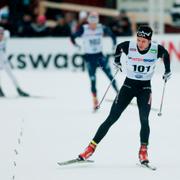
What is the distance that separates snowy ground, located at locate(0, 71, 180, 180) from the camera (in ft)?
31.1

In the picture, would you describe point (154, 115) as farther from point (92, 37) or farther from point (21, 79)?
point (21, 79)

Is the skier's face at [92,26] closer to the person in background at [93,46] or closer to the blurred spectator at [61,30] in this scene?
the person in background at [93,46]

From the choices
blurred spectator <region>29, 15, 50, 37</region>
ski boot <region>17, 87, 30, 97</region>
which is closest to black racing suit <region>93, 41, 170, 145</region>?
ski boot <region>17, 87, 30, 97</region>

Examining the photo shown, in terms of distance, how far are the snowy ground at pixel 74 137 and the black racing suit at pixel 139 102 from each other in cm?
42

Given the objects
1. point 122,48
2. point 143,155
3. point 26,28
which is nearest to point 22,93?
point 26,28

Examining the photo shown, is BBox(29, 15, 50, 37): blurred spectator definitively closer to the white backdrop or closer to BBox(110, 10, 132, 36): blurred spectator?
the white backdrop

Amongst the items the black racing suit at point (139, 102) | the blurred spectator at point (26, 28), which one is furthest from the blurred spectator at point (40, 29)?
the black racing suit at point (139, 102)

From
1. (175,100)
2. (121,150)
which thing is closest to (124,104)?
(121,150)

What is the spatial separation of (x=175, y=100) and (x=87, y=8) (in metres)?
13.3

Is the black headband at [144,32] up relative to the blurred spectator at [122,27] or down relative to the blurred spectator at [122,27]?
up

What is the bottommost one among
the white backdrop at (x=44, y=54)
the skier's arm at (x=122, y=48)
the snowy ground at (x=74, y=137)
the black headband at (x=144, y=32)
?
the white backdrop at (x=44, y=54)

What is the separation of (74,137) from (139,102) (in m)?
2.51

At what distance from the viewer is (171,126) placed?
13383mm

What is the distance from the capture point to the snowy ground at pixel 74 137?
9477 mm
